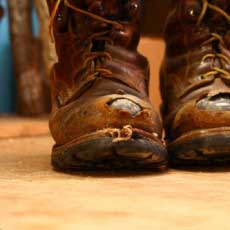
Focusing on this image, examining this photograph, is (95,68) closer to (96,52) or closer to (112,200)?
(96,52)

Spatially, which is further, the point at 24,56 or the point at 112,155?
the point at 24,56

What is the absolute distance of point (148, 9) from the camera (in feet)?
6.64

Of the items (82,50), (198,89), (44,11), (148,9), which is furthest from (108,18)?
(148,9)

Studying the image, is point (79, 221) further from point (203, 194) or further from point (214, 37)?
point (214, 37)

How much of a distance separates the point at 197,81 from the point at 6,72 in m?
1.70

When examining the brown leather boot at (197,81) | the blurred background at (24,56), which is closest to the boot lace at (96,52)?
the brown leather boot at (197,81)

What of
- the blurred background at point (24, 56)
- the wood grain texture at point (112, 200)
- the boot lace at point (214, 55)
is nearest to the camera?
the wood grain texture at point (112, 200)

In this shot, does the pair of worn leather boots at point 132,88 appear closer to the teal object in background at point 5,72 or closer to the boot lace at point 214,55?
the boot lace at point 214,55

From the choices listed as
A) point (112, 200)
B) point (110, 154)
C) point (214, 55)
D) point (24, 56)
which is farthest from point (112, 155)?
point (24, 56)

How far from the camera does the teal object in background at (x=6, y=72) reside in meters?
2.38

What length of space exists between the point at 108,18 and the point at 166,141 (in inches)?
7.5

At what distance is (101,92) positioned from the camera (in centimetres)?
76

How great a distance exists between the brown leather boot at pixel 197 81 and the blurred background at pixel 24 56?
116 centimetres

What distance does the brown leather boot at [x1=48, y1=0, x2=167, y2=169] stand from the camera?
0.71 meters
